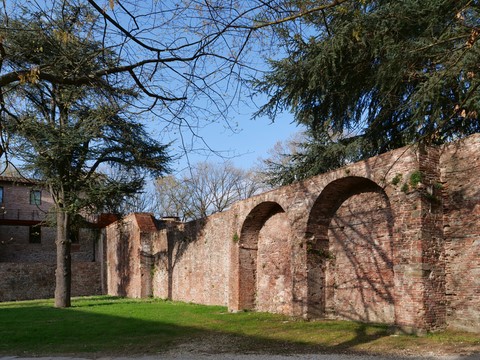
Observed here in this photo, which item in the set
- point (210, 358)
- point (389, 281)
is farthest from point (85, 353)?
point (389, 281)

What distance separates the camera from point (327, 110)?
17.6 m

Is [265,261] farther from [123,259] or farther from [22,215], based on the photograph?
[22,215]

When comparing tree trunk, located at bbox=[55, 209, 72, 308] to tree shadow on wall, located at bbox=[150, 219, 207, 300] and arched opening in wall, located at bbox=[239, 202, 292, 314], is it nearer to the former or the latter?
tree shadow on wall, located at bbox=[150, 219, 207, 300]

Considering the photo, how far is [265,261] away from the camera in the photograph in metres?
17.3

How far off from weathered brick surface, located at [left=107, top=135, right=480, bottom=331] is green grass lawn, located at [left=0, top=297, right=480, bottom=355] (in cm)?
58

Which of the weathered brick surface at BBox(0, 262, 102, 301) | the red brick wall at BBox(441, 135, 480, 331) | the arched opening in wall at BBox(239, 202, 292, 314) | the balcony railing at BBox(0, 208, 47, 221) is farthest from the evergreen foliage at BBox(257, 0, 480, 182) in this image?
the balcony railing at BBox(0, 208, 47, 221)

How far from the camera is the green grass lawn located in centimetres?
1027

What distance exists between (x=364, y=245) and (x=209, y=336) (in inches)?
161

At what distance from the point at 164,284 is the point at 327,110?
41.0 ft

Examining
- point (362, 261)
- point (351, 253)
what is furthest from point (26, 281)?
point (362, 261)

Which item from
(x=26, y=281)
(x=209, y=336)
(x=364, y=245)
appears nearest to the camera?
(x=209, y=336)

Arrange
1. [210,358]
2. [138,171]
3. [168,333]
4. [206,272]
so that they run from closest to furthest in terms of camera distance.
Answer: [210,358] < [168,333] < [206,272] < [138,171]

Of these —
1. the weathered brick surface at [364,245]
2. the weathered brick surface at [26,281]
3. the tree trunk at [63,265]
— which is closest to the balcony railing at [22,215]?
the weathered brick surface at [26,281]

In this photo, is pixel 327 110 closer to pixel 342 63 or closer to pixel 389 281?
pixel 342 63
